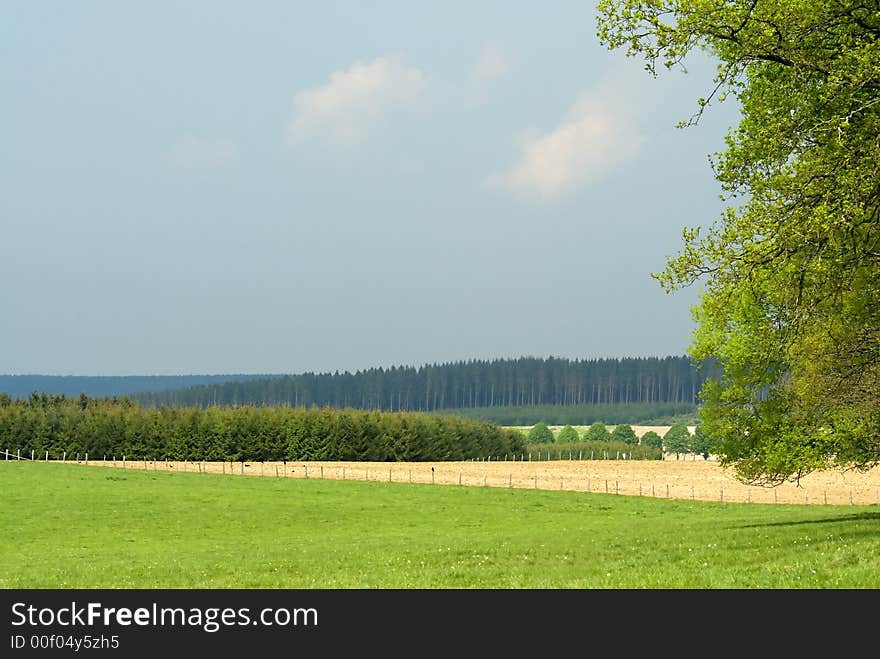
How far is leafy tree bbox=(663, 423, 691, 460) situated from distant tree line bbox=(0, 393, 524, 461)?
60887 mm

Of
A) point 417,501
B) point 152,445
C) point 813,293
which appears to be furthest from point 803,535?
point 152,445

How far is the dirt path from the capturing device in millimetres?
80000

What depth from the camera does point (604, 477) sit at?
104500 millimetres

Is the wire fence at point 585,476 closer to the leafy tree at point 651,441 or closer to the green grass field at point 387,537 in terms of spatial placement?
the green grass field at point 387,537

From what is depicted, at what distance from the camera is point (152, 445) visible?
390ft

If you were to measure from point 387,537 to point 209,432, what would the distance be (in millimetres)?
78468

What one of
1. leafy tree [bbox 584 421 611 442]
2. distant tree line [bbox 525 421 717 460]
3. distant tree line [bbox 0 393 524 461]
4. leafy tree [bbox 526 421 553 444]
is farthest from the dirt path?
leafy tree [bbox 584 421 611 442]

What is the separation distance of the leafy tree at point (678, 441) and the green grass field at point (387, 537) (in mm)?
104277

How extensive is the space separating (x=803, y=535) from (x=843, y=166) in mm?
11064

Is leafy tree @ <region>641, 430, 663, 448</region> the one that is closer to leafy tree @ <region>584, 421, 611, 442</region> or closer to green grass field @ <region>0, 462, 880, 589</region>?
leafy tree @ <region>584, 421, 611, 442</region>

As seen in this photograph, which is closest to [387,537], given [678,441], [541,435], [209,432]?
[209,432]

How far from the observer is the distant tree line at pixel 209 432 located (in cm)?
11712

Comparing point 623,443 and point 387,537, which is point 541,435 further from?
point 387,537
